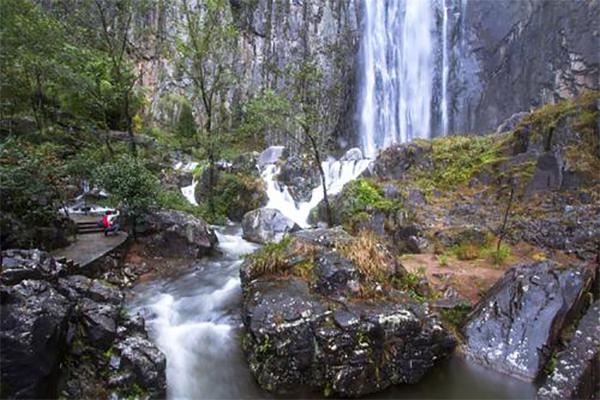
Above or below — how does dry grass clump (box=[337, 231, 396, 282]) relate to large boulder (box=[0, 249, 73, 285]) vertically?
below

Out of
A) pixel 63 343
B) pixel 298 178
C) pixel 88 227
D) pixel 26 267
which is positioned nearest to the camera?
pixel 63 343

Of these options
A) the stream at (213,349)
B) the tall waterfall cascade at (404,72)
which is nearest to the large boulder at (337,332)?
the stream at (213,349)

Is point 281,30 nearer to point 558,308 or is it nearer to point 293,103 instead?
point 293,103

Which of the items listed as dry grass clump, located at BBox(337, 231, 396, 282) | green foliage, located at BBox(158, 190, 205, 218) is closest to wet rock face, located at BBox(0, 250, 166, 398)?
dry grass clump, located at BBox(337, 231, 396, 282)

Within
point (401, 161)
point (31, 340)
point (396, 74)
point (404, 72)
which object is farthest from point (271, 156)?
point (31, 340)

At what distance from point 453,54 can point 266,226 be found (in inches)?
753

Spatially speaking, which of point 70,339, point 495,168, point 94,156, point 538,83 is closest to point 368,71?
point 538,83

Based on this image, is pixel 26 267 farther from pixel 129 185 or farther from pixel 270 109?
pixel 270 109

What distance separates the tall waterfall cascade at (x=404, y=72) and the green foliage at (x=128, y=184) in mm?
17215

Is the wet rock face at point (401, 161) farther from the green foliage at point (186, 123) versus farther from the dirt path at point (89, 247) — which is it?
the green foliage at point (186, 123)

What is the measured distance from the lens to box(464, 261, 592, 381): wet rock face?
557 centimetres

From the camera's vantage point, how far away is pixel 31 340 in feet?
14.0

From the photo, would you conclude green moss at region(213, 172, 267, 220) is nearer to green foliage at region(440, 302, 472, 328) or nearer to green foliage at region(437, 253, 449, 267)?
green foliage at region(437, 253, 449, 267)

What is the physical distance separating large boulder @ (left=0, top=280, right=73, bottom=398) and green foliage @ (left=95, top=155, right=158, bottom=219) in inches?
191
